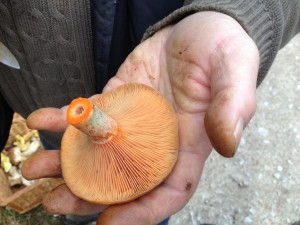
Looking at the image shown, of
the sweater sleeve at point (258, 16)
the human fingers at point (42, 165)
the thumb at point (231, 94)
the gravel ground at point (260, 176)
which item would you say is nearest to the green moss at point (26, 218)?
the gravel ground at point (260, 176)

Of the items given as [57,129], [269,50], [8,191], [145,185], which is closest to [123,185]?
[145,185]

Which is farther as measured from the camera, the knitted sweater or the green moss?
the green moss

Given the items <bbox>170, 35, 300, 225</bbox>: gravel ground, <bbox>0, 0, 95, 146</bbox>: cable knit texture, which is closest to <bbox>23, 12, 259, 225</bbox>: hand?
<bbox>0, 0, 95, 146</bbox>: cable knit texture

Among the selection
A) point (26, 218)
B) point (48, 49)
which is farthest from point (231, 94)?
point (26, 218)

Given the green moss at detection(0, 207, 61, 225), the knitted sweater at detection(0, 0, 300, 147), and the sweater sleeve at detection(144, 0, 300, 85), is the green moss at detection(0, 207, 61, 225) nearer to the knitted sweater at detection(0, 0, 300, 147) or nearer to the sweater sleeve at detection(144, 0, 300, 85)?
the knitted sweater at detection(0, 0, 300, 147)

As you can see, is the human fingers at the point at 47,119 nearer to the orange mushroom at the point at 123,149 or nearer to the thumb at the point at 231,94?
the orange mushroom at the point at 123,149

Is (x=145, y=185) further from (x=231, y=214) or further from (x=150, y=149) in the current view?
(x=231, y=214)
